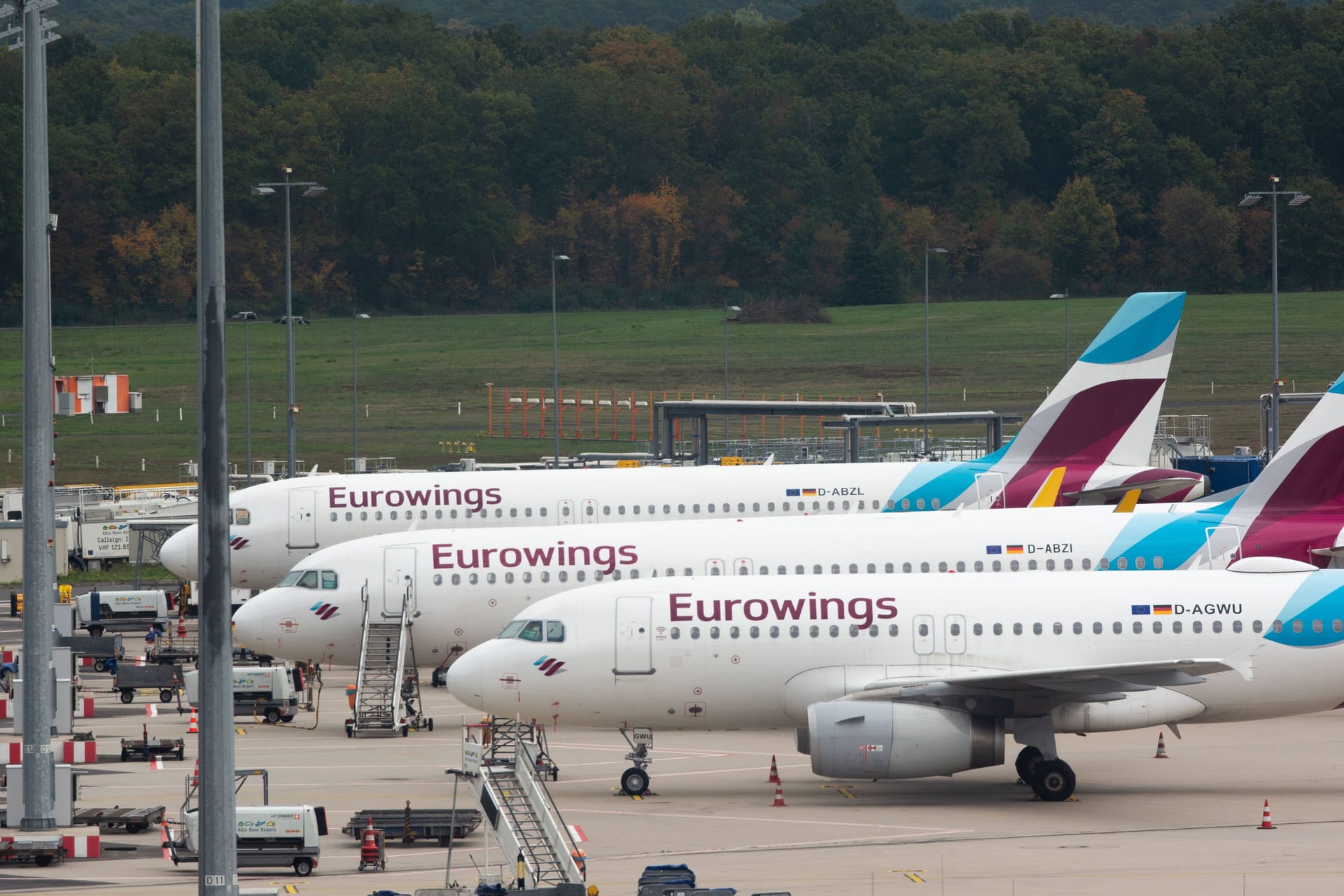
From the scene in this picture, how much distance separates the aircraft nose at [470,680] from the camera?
1264 inches

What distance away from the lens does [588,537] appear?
39594 millimetres

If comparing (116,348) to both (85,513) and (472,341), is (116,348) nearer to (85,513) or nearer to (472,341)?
(472,341)

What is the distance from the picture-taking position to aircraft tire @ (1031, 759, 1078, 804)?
3073 centimetres

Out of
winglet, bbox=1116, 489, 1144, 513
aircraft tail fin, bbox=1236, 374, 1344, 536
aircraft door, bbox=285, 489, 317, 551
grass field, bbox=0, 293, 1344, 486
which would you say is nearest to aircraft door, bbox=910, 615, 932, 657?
aircraft tail fin, bbox=1236, 374, 1344, 536

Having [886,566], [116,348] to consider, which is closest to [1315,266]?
[116,348]

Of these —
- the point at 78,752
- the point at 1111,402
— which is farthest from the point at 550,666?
the point at 1111,402

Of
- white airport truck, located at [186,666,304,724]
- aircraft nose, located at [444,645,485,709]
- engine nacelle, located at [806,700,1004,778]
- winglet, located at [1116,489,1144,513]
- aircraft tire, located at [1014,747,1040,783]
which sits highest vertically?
winglet, located at [1116,489,1144,513]

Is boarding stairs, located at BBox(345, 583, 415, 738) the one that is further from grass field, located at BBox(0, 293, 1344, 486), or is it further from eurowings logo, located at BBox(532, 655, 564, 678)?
grass field, located at BBox(0, 293, 1344, 486)

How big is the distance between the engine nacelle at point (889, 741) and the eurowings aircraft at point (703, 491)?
17.9 meters

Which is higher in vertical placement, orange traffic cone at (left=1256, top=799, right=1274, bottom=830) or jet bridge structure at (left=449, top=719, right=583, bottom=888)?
jet bridge structure at (left=449, top=719, right=583, bottom=888)

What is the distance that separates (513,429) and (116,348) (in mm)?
40646

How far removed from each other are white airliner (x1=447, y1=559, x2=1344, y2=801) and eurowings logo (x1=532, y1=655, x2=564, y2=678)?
1.0 inches

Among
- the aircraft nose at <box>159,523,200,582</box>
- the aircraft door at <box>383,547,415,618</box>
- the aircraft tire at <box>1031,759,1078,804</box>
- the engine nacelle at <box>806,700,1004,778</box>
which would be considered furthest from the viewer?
the aircraft nose at <box>159,523,200,582</box>

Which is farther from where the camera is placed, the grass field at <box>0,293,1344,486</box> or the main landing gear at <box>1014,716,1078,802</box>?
the grass field at <box>0,293,1344,486</box>
